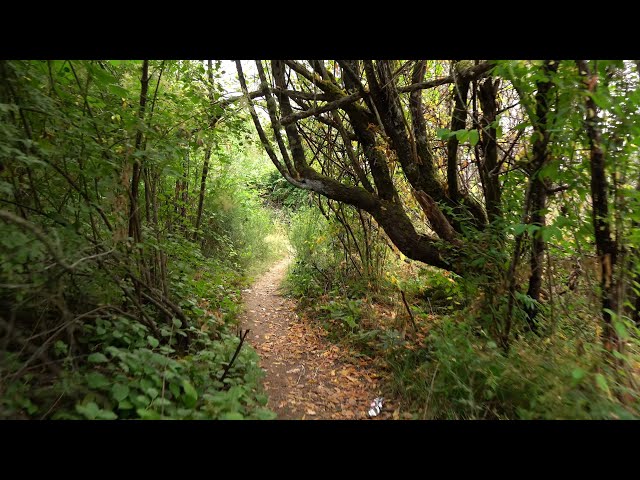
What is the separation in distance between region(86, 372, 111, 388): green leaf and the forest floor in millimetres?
1651

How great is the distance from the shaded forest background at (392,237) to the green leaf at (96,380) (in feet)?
0.04

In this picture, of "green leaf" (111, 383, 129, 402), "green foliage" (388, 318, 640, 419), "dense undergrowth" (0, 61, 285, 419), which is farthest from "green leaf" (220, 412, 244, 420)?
"green foliage" (388, 318, 640, 419)

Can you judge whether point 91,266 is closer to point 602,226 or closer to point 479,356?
point 479,356

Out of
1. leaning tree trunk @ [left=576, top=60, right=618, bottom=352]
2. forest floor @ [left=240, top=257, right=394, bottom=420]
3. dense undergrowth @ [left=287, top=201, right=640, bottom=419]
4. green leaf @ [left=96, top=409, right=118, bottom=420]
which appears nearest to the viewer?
green leaf @ [left=96, top=409, right=118, bottom=420]

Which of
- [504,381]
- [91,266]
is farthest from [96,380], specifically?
[504,381]

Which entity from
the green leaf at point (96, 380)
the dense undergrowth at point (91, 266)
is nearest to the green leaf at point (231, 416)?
the dense undergrowth at point (91, 266)

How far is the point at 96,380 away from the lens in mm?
1834

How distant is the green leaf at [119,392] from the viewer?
176 cm

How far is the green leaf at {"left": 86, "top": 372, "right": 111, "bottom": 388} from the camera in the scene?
180 cm

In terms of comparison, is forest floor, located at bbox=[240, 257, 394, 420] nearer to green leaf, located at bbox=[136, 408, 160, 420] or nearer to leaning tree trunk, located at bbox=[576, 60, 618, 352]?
green leaf, located at bbox=[136, 408, 160, 420]

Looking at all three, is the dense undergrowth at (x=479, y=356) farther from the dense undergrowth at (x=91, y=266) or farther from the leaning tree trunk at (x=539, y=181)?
the dense undergrowth at (x=91, y=266)
